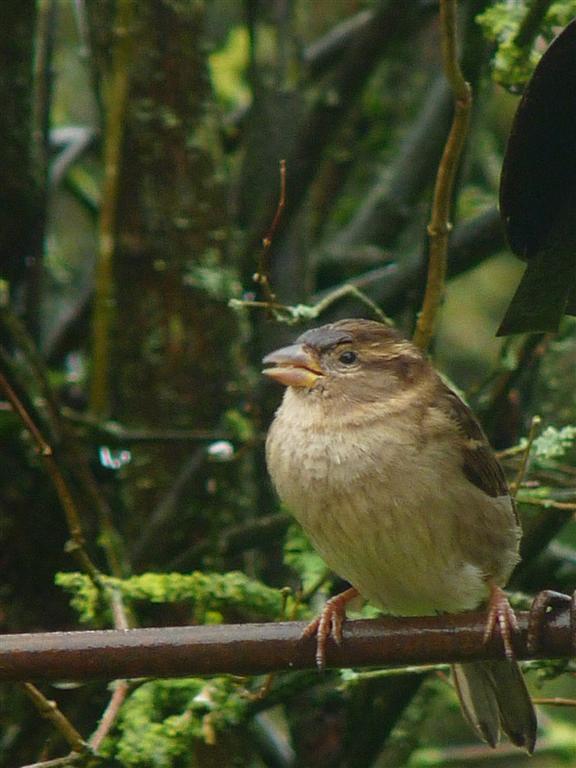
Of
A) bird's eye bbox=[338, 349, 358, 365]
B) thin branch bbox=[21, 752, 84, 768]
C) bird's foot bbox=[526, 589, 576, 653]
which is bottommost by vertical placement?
thin branch bbox=[21, 752, 84, 768]

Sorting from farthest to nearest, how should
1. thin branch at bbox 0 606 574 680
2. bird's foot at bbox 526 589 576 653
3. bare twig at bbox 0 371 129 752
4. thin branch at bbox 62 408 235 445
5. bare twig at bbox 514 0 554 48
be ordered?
1. thin branch at bbox 62 408 235 445
2. bare twig at bbox 514 0 554 48
3. bare twig at bbox 0 371 129 752
4. bird's foot at bbox 526 589 576 653
5. thin branch at bbox 0 606 574 680

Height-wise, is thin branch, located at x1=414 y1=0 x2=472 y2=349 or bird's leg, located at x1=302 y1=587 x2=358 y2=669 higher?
thin branch, located at x1=414 y1=0 x2=472 y2=349

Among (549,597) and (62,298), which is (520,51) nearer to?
(549,597)

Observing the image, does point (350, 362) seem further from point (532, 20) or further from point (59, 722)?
point (59, 722)

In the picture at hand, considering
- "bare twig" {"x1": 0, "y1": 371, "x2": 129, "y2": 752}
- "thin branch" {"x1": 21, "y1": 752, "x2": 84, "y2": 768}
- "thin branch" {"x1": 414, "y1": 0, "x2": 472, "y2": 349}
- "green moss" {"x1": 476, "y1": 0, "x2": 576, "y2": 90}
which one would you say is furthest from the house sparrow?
"green moss" {"x1": 476, "y1": 0, "x2": 576, "y2": 90}

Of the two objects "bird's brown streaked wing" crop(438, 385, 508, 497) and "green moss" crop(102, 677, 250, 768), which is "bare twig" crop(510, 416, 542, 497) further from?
"green moss" crop(102, 677, 250, 768)

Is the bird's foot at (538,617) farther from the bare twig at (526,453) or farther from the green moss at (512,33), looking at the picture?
the green moss at (512,33)

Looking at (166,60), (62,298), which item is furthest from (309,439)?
(62,298)
